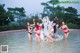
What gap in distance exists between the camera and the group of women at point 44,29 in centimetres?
632

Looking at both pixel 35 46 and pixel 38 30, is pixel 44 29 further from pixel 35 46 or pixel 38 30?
pixel 35 46

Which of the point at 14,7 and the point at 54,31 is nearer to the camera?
the point at 14,7

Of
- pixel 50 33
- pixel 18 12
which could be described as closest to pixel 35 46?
pixel 18 12

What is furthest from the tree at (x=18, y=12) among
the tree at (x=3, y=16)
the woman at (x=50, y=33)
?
the woman at (x=50, y=33)

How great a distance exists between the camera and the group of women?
632cm

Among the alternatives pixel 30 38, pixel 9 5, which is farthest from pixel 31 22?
pixel 9 5

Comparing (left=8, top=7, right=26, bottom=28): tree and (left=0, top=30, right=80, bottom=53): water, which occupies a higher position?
(left=8, top=7, right=26, bottom=28): tree

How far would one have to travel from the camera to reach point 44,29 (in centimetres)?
653

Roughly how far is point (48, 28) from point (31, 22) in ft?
1.63

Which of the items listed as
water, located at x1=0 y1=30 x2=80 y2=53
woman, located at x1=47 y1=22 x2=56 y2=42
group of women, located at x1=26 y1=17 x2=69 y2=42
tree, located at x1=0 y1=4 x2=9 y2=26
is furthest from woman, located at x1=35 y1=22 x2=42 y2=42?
tree, located at x1=0 y1=4 x2=9 y2=26

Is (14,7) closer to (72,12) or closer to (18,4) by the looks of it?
(18,4)

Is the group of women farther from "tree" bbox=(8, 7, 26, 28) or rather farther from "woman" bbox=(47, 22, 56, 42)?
"tree" bbox=(8, 7, 26, 28)

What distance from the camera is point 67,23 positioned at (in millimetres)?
5941

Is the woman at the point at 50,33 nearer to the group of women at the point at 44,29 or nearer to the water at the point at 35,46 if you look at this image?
the group of women at the point at 44,29
